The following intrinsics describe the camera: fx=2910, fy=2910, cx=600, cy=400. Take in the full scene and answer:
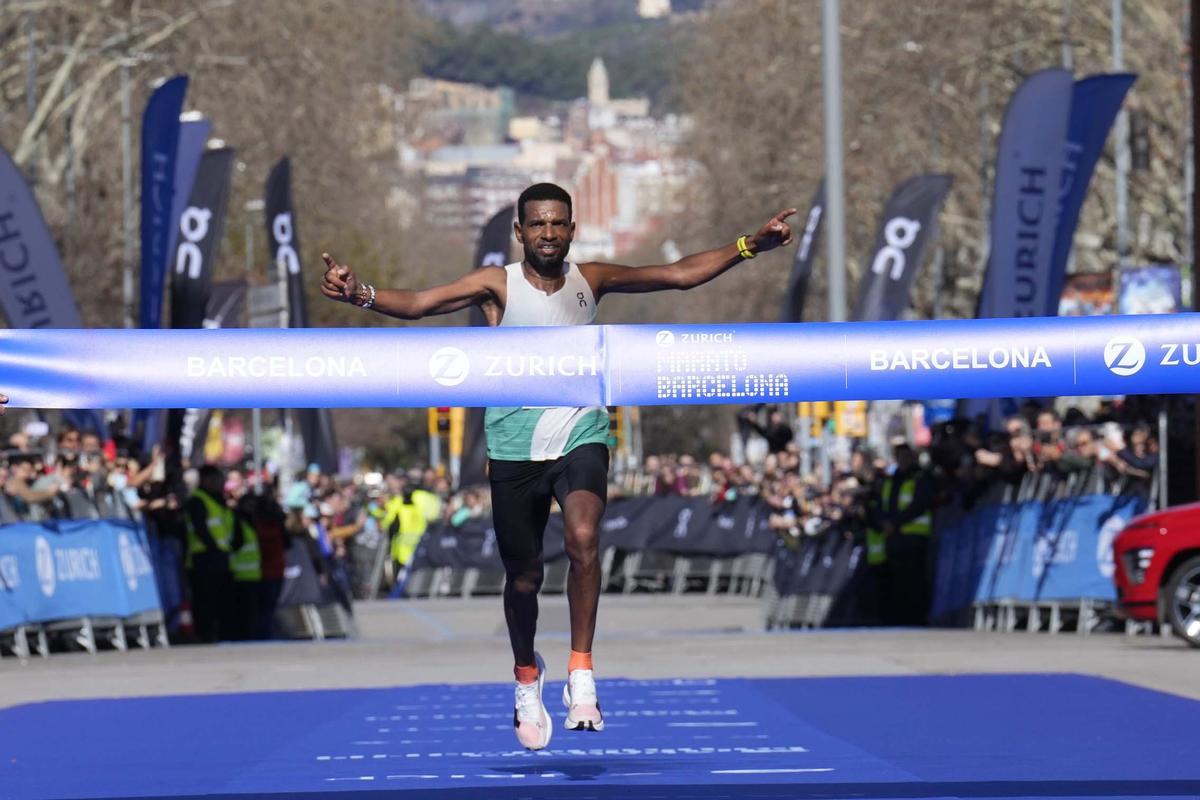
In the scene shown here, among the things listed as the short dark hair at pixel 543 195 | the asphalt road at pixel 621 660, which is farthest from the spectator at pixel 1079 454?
the short dark hair at pixel 543 195

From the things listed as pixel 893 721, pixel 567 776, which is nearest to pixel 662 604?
pixel 893 721

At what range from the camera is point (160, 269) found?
28.1 metres

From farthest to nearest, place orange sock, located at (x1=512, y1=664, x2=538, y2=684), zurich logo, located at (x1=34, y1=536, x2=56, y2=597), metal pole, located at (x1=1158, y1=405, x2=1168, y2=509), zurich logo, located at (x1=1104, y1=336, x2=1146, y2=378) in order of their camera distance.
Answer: zurich logo, located at (x1=34, y1=536, x2=56, y2=597)
metal pole, located at (x1=1158, y1=405, x2=1168, y2=509)
orange sock, located at (x1=512, y1=664, x2=538, y2=684)
zurich logo, located at (x1=1104, y1=336, x2=1146, y2=378)

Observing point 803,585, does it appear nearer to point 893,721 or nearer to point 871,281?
point 871,281

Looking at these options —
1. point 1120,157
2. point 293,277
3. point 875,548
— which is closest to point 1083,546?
point 875,548

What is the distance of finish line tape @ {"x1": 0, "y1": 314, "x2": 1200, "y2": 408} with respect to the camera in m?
10.2

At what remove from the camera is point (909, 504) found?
25547 mm

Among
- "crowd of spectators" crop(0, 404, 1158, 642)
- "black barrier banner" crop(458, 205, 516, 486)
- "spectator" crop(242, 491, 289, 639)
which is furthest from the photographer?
"black barrier banner" crop(458, 205, 516, 486)

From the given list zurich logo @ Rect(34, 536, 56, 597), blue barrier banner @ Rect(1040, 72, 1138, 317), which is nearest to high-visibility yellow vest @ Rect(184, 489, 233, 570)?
zurich logo @ Rect(34, 536, 56, 597)

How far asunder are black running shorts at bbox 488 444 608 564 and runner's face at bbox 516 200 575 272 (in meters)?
0.71

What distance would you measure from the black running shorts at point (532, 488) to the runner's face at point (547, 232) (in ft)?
2.33

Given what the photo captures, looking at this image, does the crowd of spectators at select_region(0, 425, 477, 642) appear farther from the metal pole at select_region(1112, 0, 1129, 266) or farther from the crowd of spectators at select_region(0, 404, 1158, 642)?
the metal pole at select_region(1112, 0, 1129, 266)

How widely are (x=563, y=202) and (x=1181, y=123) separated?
133 feet

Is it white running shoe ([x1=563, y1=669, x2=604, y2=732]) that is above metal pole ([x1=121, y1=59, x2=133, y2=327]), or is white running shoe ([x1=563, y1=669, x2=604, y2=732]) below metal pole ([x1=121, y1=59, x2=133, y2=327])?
below
